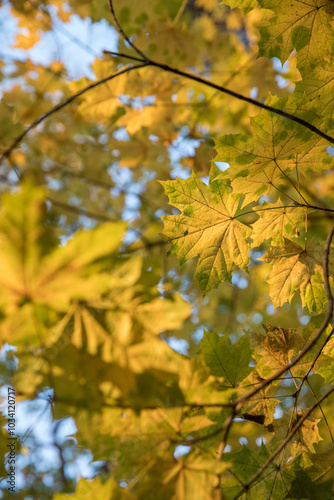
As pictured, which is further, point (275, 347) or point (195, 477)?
point (275, 347)

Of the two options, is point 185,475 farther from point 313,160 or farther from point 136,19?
point 136,19

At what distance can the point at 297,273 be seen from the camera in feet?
3.80

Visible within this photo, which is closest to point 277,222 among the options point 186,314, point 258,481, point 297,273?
point 297,273

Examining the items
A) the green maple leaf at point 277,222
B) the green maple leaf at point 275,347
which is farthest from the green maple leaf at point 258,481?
the green maple leaf at point 277,222

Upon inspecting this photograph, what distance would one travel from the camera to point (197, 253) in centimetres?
121

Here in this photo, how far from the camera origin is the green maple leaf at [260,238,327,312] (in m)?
1.12

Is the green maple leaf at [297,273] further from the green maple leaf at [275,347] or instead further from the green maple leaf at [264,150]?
the green maple leaf at [264,150]

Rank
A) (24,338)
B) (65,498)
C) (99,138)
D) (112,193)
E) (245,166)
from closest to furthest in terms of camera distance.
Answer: (24,338)
(65,498)
(245,166)
(112,193)
(99,138)

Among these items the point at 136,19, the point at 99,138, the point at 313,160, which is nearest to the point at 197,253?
the point at 313,160

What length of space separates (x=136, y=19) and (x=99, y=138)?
227 centimetres

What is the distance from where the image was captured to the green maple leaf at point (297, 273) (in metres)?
1.12

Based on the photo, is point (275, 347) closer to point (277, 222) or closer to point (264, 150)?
point (277, 222)

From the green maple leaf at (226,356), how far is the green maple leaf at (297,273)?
0.98 ft

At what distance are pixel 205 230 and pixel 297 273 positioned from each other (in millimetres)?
355
